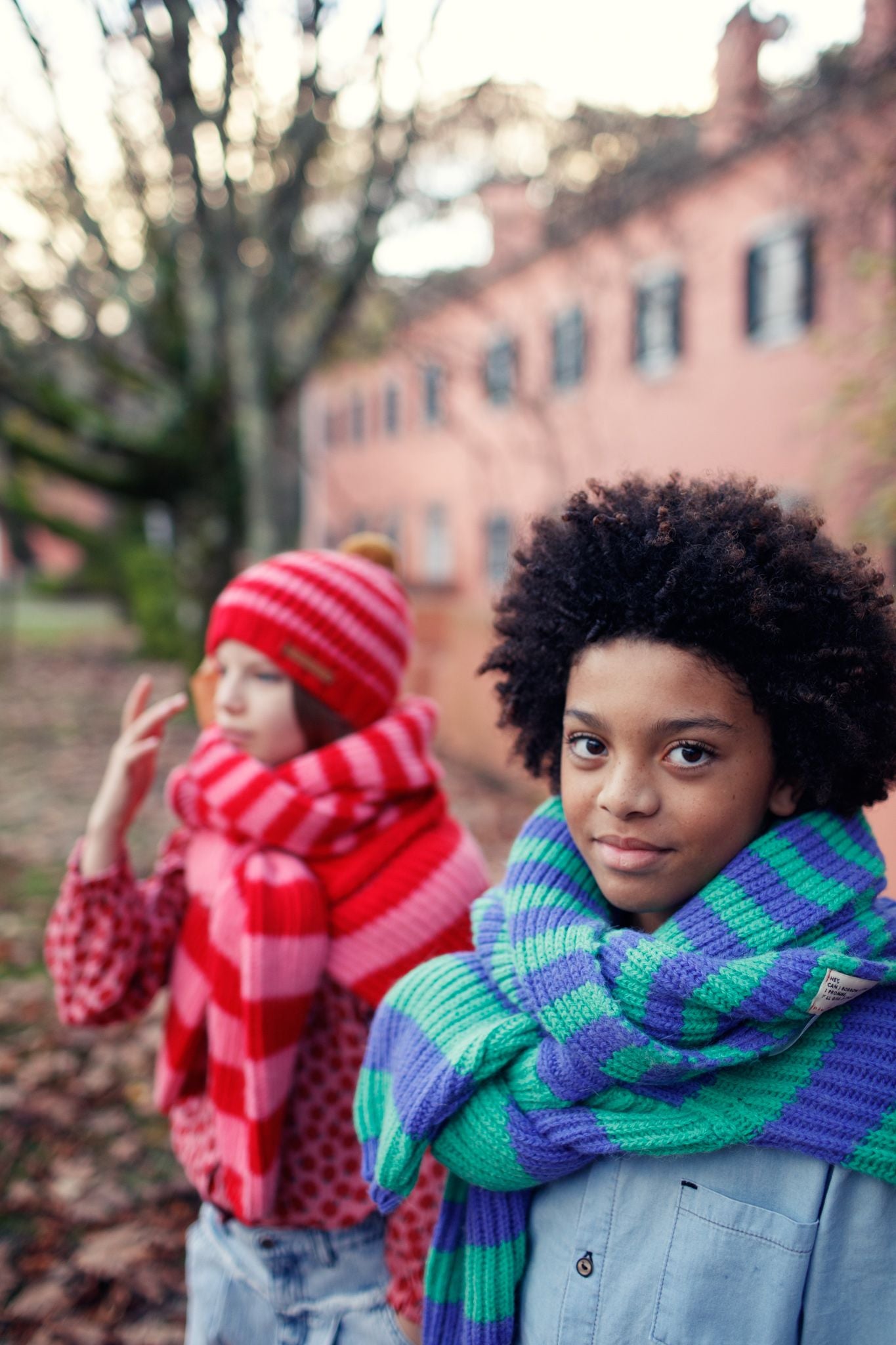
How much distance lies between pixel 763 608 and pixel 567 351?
55.4ft

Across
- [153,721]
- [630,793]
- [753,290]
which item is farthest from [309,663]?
[753,290]

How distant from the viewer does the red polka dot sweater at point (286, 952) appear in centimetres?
171

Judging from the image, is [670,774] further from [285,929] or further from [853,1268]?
[285,929]

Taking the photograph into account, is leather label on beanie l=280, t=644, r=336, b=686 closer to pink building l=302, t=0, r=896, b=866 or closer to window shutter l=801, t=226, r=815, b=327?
pink building l=302, t=0, r=896, b=866

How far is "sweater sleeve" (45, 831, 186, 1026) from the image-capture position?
1.87 meters

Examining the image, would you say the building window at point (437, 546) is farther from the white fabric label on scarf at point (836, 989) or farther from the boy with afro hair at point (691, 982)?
the white fabric label on scarf at point (836, 989)

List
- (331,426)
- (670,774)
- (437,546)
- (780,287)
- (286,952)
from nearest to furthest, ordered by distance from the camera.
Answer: (670,774) → (286,952) → (780,287) → (437,546) → (331,426)

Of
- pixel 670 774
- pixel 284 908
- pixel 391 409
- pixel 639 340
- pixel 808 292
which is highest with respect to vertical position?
pixel 391 409

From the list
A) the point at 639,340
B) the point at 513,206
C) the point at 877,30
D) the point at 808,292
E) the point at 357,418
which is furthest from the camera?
the point at 357,418

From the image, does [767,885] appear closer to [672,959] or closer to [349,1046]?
[672,959]

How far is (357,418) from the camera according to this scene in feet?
87.8

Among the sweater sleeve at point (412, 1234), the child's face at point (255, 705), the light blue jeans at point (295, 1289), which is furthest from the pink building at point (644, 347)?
the light blue jeans at point (295, 1289)

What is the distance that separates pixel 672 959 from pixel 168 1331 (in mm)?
2202

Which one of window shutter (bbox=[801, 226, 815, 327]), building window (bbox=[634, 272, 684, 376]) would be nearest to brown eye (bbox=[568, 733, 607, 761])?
window shutter (bbox=[801, 226, 815, 327])
